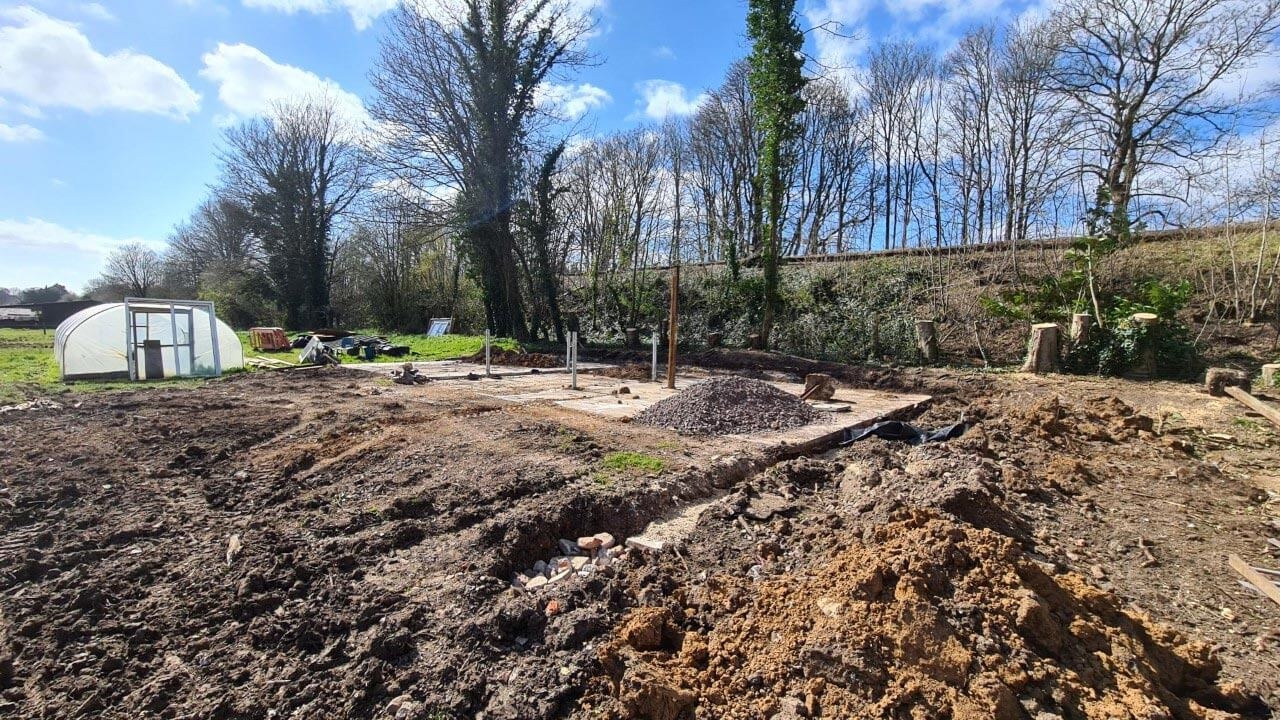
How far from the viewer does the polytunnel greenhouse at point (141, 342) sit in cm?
1155

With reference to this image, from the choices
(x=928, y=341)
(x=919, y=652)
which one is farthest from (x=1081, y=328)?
(x=919, y=652)

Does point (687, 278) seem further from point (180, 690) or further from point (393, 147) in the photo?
point (180, 690)

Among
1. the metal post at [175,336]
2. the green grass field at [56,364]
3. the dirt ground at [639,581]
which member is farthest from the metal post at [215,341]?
the dirt ground at [639,581]

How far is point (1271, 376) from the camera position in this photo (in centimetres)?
812

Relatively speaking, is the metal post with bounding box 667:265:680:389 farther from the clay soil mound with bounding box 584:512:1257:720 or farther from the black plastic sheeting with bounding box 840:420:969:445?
the clay soil mound with bounding box 584:512:1257:720

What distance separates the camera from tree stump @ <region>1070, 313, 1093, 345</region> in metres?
10.2

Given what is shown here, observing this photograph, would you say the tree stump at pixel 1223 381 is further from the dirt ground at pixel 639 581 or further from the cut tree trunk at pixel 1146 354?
the dirt ground at pixel 639 581

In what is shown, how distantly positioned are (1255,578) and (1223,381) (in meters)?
6.58

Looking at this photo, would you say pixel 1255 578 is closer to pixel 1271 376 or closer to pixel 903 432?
pixel 903 432

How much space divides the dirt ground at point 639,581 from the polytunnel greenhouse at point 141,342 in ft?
24.0

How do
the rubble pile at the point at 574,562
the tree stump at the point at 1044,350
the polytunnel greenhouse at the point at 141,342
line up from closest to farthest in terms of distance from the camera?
1. the rubble pile at the point at 574,562
2. the tree stump at the point at 1044,350
3. the polytunnel greenhouse at the point at 141,342

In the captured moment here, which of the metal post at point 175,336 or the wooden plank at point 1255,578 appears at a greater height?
the metal post at point 175,336

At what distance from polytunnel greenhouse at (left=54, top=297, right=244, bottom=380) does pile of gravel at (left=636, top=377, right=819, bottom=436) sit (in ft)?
37.1

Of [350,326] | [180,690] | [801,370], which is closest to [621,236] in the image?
[801,370]
